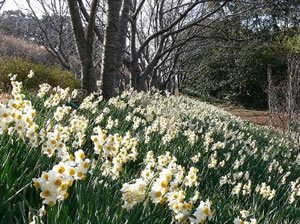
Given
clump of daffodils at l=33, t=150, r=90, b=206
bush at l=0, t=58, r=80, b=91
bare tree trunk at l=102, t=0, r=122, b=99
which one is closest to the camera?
clump of daffodils at l=33, t=150, r=90, b=206

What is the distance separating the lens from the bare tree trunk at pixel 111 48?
6277 mm

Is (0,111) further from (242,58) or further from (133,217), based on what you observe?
(242,58)

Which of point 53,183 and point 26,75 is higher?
point 26,75

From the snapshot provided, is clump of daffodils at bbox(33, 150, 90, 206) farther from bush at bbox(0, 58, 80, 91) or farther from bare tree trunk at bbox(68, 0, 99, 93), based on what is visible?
bush at bbox(0, 58, 80, 91)

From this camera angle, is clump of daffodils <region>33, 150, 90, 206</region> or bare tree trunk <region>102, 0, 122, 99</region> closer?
clump of daffodils <region>33, 150, 90, 206</region>

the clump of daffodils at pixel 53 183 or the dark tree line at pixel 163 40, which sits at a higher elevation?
the dark tree line at pixel 163 40

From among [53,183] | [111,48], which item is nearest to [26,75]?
[111,48]

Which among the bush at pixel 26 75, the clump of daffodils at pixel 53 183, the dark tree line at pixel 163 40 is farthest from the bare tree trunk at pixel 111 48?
the clump of daffodils at pixel 53 183

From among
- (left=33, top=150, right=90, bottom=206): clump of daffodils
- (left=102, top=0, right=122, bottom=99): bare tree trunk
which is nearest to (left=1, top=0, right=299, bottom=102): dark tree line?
(left=102, top=0, right=122, bottom=99): bare tree trunk

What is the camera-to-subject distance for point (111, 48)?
6387 mm

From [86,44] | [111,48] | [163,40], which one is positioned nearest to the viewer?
[111,48]

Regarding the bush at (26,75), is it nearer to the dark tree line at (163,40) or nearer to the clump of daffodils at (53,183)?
the dark tree line at (163,40)

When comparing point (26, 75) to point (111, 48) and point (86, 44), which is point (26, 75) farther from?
point (111, 48)

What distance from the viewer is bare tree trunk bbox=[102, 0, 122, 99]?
247 inches
